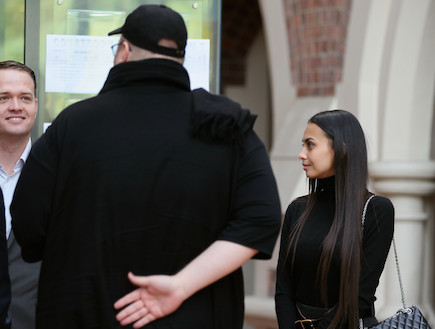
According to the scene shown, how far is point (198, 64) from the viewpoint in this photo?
11.8 ft

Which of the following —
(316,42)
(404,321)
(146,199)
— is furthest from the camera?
(316,42)

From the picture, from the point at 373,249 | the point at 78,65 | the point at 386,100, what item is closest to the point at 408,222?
the point at 386,100

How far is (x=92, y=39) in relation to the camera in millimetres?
3652

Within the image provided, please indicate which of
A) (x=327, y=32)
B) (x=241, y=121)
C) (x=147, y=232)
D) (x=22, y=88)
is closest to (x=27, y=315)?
(x=22, y=88)

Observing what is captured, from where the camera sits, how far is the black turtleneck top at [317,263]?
3.09 m

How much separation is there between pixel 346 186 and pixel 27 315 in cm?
117

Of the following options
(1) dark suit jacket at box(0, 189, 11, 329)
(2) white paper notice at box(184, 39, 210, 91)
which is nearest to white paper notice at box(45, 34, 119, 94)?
(2) white paper notice at box(184, 39, 210, 91)

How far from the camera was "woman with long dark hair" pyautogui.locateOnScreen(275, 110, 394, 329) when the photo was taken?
3.05 meters

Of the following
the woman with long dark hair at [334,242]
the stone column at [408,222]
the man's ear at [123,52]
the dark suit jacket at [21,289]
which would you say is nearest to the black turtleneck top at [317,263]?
the woman with long dark hair at [334,242]

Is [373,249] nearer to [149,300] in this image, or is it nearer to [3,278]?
[149,300]

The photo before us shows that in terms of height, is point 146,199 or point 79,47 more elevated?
point 79,47

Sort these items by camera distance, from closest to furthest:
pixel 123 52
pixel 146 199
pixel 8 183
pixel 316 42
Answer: pixel 146 199 < pixel 123 52 < pixel 8 183 < pixel 316 42

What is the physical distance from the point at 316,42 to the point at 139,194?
3876 mm

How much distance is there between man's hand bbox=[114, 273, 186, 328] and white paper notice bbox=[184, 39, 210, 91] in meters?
1.44
